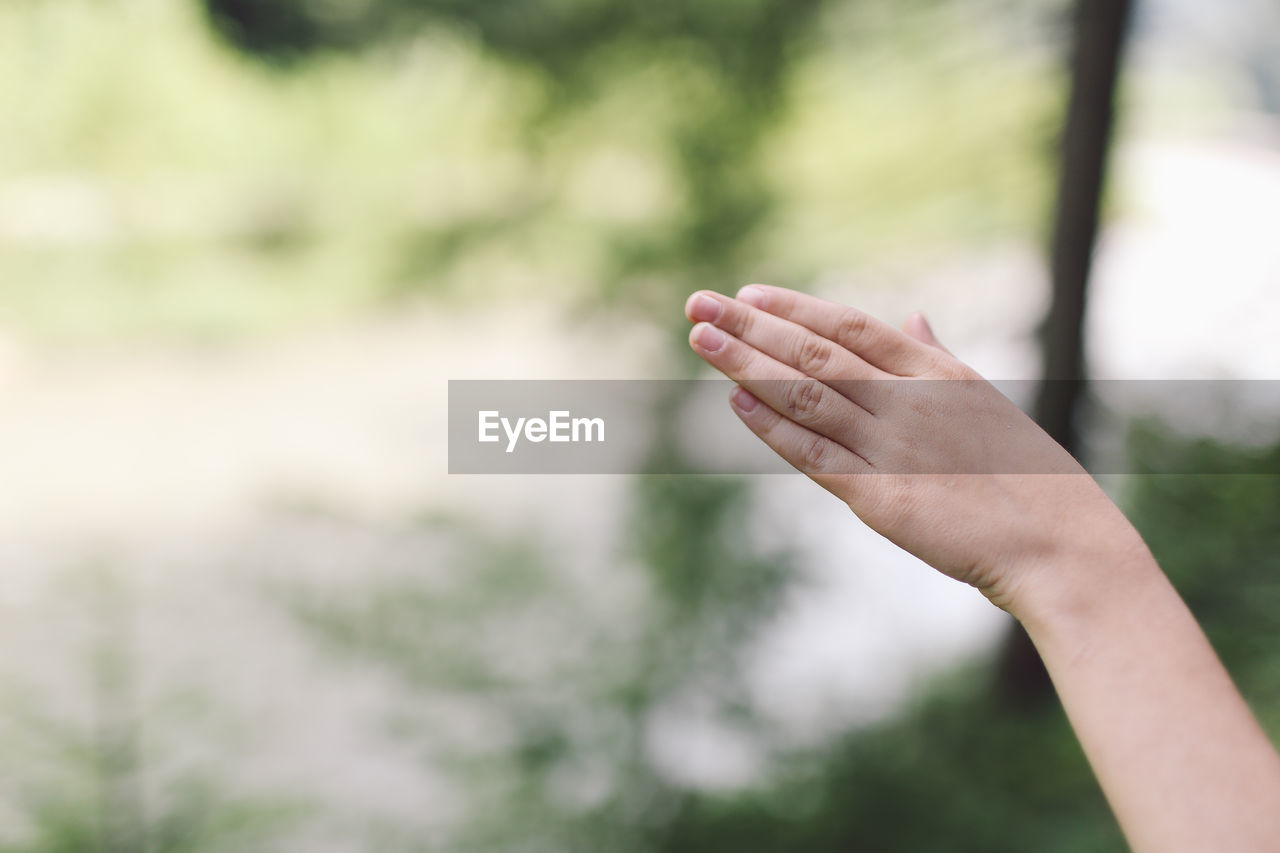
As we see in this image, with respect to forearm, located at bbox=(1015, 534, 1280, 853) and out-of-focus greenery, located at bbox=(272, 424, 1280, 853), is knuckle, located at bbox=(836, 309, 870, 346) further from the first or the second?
out-of-focus greenery, located at bbox=(272, 424, 1280, 853)

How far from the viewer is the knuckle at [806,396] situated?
0.53 m

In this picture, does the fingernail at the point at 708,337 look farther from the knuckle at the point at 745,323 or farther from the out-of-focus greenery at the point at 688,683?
the out-of-focus greenery at the point at 688,683

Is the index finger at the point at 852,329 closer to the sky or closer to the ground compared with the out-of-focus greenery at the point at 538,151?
closer to the ground

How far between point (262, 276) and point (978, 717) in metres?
1.89

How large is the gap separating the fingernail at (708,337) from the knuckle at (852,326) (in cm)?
9

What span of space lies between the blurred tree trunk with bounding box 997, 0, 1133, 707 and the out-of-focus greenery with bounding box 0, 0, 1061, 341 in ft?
0.31

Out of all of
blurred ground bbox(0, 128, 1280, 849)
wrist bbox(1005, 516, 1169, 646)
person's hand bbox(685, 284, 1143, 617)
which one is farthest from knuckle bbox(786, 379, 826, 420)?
blurred ground bbox(0, 128, 1280, 849)

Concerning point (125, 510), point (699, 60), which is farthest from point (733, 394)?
point (125, 510)

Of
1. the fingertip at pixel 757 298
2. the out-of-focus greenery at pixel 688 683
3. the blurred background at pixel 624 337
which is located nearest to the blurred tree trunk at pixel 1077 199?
the blurred background at pixel 624 337

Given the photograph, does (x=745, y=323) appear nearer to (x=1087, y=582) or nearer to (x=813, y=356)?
(x=813, y=356)

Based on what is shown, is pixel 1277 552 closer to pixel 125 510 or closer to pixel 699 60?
pixel 699 60

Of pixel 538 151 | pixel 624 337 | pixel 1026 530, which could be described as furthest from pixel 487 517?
pixel 1026 530

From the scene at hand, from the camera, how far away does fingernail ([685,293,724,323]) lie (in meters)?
0.55

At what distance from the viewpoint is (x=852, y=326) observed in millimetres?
562
